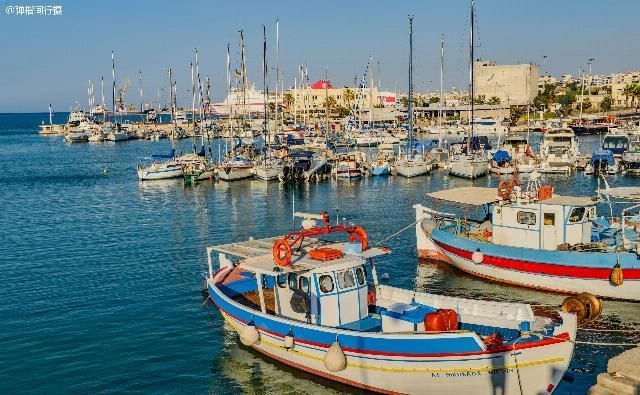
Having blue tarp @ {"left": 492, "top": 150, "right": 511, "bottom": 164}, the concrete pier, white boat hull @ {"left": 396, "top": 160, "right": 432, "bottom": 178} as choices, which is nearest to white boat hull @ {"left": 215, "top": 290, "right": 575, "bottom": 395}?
the concrete pier

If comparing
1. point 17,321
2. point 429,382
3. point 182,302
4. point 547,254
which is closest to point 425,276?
point 547,254

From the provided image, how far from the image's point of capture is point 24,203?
64.8 metres

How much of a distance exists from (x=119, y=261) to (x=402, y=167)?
1724 inches

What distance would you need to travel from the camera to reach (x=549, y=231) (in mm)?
29656

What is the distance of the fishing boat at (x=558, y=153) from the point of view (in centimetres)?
7456

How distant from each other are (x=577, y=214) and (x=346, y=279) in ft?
44.4

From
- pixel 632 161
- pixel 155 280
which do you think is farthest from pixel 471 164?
pixel 155 280

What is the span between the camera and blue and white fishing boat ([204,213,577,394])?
57.6ft

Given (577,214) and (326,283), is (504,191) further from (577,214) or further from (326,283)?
(326,283)

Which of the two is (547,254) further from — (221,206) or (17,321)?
(221,206)

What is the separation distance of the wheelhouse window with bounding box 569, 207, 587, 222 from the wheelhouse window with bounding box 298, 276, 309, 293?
14015 mm

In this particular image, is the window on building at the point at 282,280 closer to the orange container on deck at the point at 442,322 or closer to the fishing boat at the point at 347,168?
the orange container on deck at the point at 442,322

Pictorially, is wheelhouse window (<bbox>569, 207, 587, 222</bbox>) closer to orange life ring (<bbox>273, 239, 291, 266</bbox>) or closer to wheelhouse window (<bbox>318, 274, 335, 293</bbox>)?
wheelhouse window (<bbox>318, 274, 335, 293</bbox>)

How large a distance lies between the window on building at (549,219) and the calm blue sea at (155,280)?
340 centimetres
